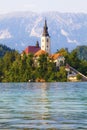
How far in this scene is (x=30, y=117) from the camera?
1348 inches

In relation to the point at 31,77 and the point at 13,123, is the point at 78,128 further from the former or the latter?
the point at 31,77

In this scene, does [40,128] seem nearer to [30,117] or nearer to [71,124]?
[71,124]

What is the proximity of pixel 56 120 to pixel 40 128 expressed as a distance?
164 inches

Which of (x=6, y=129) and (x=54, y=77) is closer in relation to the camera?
(x=6, y=129)

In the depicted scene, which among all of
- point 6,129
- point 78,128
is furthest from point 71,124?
point 6,129

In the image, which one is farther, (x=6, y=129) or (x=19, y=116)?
(x=19, y=116)

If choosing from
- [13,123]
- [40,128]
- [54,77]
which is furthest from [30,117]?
[54,77]

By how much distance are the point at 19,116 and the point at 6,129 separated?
7.38 metres

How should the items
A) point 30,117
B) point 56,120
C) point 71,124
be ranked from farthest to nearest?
1. point 30,117
2. point 56,120
3. point 71,124

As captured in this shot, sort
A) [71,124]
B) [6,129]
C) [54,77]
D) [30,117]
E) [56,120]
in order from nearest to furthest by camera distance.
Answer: [6,129] → [71,124] → [56,120] → [30,117] → [54,77]

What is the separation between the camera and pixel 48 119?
32938mm

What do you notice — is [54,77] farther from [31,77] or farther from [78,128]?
[78,128]

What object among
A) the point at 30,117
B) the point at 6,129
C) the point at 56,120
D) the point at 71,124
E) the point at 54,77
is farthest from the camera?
the point at 54,77

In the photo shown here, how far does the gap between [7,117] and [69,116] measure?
3907 millimetres
